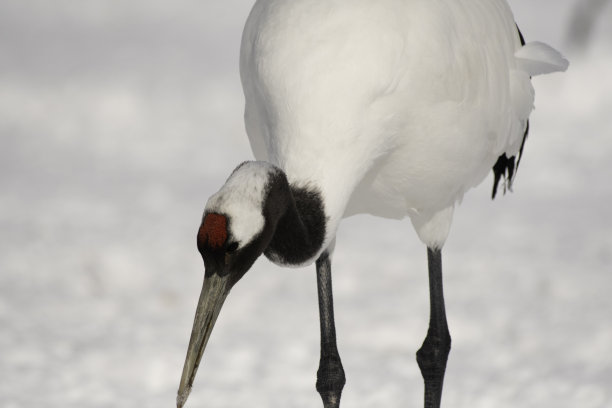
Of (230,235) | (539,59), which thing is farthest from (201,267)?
(230,235)

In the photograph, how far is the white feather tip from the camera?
4336 millimetres

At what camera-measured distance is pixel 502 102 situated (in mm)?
4188

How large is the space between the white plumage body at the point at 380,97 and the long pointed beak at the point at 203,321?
42 centimetres

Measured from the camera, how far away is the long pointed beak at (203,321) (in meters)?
3.31

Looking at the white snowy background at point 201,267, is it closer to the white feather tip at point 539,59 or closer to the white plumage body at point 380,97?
the white plumage body at point 380,97

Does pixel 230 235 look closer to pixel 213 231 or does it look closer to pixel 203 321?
pixel 213 231

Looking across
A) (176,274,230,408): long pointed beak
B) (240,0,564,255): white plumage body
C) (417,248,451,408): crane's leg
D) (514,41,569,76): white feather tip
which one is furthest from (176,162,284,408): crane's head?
Answer: (514,41,569,76): white feather tip

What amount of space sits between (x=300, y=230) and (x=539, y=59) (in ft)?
4.75

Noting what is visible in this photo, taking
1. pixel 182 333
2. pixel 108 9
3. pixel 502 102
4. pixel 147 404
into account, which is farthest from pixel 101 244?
pixel 108 9

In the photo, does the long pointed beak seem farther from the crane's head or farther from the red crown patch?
the red crown patch

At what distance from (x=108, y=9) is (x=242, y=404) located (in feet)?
17.8

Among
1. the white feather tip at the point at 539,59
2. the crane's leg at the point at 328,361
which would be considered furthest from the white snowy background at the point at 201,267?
the white feather tip at the point at 539,59

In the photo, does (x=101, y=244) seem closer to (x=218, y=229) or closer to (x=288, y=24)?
(x=288, y=24)

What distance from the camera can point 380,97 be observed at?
3611mm
